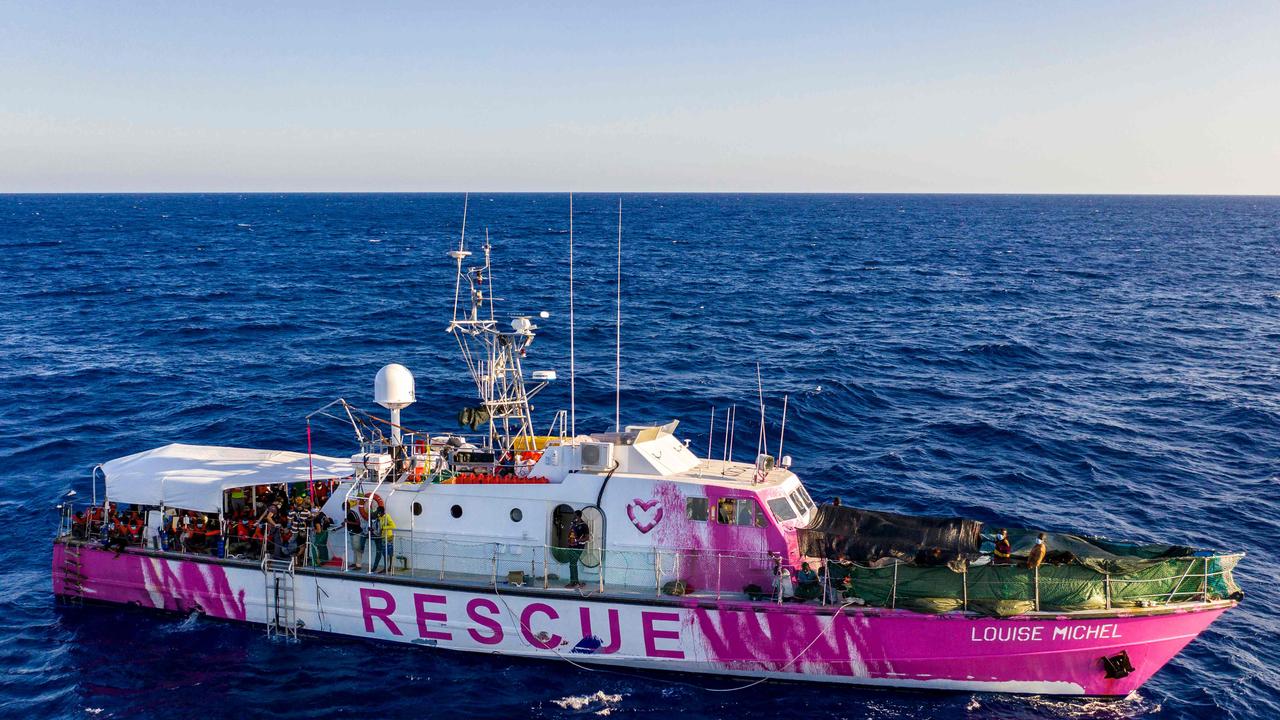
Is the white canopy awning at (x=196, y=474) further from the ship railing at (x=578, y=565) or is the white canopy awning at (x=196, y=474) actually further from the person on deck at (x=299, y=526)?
the ship railing at (x=578, y=565)

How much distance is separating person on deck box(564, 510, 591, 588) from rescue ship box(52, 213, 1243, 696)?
0.06m

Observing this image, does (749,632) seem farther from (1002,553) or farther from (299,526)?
(299,526)

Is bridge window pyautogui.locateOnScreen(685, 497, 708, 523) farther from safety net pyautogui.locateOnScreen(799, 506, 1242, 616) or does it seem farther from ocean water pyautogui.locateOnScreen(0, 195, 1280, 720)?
ocean water pyautogui.locateOnScreen(0, 195, 1280, 720)

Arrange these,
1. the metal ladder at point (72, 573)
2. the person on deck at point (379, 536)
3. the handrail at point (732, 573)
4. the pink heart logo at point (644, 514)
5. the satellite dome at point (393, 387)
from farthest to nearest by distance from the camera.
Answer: the metal ladder at point (72, 573), the satellite dome at point (393, 387), the person on deck at point (379, 536), the pink heart logo at point (644, 514), the handrail at point (732, 573)

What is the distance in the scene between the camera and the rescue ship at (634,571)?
17234 mm

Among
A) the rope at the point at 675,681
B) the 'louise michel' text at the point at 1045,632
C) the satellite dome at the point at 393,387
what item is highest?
the satellite dome at the point at 393,387

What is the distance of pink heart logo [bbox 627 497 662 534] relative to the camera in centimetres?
1861

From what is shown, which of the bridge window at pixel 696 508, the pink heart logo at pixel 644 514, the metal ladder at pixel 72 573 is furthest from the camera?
the metal ladder at pixel 72 573

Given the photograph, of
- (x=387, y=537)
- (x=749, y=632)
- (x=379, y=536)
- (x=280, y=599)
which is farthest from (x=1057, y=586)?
(x=280, y=599)

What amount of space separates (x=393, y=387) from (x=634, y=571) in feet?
24.1

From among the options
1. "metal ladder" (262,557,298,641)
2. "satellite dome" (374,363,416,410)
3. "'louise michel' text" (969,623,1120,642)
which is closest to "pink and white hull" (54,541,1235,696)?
"'louise michel' text" (969,623,1120,642)

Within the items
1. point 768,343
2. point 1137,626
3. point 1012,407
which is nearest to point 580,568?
point 1137,626

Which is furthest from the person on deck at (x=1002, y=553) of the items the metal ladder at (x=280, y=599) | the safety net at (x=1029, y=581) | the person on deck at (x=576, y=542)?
the metal ladder at (x=280, y=599)

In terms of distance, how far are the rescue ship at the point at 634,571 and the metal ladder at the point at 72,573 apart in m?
0.05
